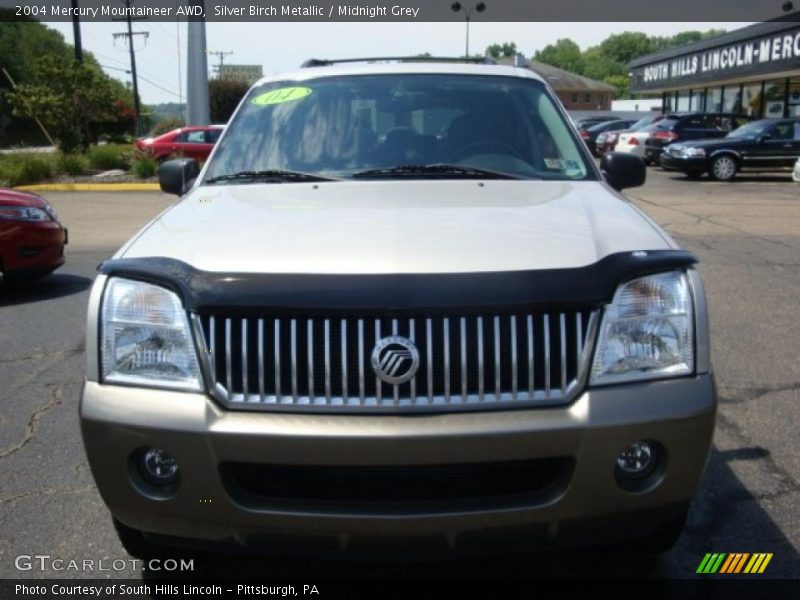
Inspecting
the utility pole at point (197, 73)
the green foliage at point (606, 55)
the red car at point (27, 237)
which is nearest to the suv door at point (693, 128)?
the utility pole at point (197, 73)

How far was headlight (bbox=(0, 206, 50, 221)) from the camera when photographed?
302 inches

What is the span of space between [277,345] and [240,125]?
2.03 m

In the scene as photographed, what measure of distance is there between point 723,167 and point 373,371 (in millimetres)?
20604

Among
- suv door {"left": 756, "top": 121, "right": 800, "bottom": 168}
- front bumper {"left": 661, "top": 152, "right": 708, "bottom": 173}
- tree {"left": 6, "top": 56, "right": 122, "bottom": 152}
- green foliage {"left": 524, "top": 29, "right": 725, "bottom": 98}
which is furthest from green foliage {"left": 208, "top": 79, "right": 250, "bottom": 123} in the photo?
green foliage {"left": 524, "top": 29, "right": 725, "bottom": 98}

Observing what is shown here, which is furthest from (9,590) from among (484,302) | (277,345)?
(484,302)

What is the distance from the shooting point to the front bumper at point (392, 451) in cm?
230

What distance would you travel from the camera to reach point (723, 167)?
21.0 meters

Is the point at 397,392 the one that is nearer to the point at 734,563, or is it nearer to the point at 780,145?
the point at 734,563

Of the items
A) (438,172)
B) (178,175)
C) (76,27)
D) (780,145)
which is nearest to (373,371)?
(438,172)

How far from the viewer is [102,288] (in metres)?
2.57

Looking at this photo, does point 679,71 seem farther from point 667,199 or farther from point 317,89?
point 317,89

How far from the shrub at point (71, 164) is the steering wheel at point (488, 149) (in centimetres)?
2006

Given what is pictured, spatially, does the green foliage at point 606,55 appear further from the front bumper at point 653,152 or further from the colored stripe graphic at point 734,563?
the colored stripe graphic at point 734,563

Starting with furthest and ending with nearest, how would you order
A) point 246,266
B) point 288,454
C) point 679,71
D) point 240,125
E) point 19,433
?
1. point 679,71
2. point 19,433
3. point 240,125
4. point 246,266
5. point 288,454
